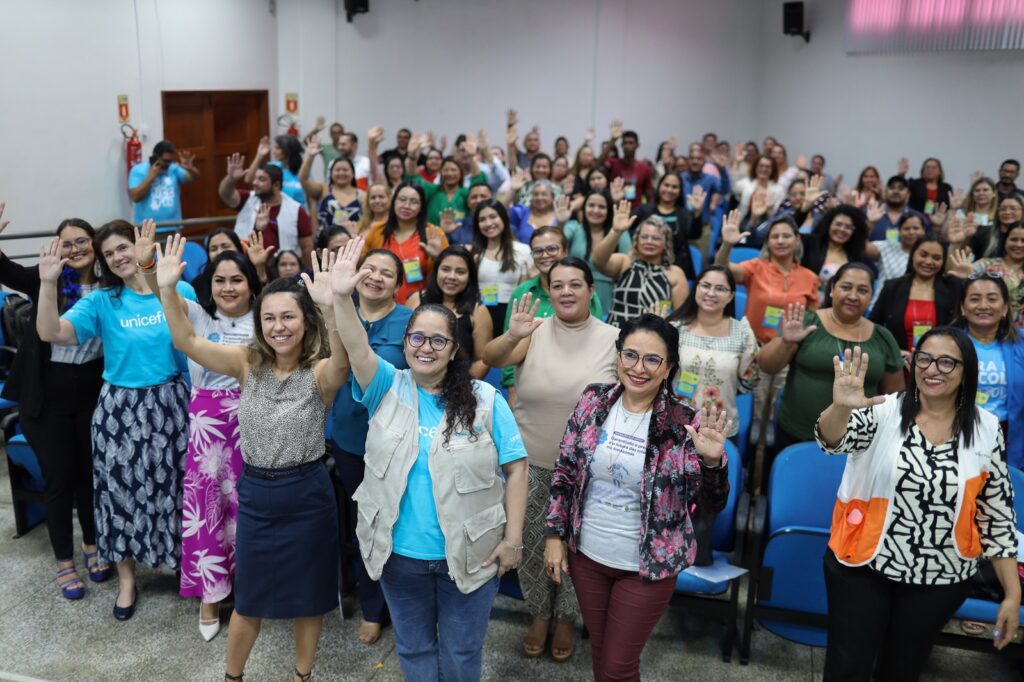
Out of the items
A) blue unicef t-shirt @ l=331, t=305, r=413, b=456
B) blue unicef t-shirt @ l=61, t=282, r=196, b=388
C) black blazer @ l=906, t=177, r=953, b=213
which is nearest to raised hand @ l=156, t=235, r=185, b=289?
blue unicef t-shirt @ l=61, t=282, r=196, b=388

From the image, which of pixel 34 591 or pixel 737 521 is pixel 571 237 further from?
pixel 34 591

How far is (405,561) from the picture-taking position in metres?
2.44

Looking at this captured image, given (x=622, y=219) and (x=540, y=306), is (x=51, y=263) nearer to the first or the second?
(x=540, y=306)

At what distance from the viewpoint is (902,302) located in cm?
429

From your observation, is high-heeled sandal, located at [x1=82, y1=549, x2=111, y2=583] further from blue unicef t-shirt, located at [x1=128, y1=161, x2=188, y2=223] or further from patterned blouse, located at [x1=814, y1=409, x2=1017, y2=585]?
blue unicef t-shirt, located at [x1=128, y1=161, x2=188, y2=223]

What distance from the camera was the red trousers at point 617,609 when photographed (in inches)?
96.7

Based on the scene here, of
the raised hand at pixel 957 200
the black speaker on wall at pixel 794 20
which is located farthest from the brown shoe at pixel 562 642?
the black speaker on wall at pixel 794 20

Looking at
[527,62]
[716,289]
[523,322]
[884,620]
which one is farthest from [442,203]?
[527,62]

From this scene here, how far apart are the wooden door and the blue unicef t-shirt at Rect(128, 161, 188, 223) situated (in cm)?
132

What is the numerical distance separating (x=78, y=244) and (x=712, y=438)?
2.58m

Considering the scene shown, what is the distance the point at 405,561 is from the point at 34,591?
7.09 feet

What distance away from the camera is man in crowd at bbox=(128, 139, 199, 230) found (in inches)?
286

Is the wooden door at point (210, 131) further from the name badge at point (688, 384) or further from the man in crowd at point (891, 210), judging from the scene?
the name badge at point (688, 384)

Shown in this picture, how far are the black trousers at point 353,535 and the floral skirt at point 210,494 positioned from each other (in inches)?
15.7
